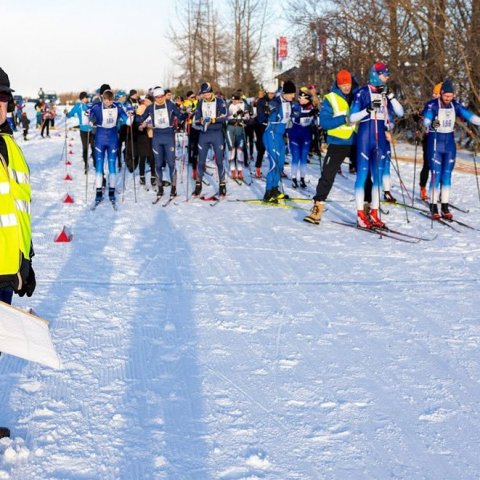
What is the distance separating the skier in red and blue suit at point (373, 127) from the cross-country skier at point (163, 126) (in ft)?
13.2

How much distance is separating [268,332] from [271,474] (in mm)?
1850

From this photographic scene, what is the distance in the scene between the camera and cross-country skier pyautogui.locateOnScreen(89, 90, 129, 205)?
10.4 metres

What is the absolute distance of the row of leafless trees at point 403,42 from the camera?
1716cm

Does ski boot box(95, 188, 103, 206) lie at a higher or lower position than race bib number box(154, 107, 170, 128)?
lower

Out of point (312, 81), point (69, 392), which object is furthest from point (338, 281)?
point (312, 81)

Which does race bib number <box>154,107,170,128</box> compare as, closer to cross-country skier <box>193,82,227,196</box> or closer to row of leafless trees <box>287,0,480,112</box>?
cross-country skier <box>193,82,227,196</box>

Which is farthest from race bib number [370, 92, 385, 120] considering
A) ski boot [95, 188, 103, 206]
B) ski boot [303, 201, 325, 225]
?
ski boot [95, 188, 103, 206]

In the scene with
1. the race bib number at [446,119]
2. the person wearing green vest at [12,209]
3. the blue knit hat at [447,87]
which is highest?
the blue knit hat at [447,87]

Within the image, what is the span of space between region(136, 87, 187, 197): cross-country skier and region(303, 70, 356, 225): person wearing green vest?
349 cm

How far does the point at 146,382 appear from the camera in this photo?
3.75m

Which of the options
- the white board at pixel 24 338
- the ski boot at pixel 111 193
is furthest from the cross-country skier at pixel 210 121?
the white board at pixel 24 338

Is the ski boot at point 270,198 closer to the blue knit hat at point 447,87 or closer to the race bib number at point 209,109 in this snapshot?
the race bib number at point 209,109

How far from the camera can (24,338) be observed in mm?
2492

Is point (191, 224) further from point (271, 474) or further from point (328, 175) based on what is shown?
point (271, 474)
